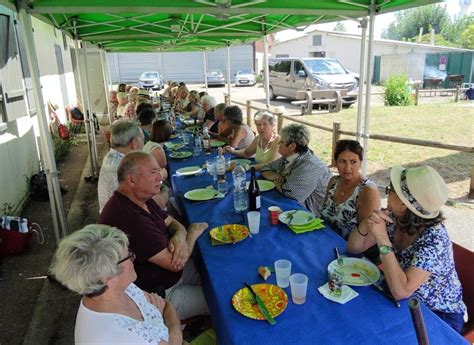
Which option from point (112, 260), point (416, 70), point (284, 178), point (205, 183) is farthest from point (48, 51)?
point (416, 70)

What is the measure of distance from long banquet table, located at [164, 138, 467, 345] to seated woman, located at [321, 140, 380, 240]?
0.33 meters

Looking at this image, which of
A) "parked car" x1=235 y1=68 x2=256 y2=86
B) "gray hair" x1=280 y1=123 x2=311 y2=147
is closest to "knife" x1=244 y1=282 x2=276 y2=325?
"gray hair" x1=280 y1=123 x2=311 y2=147

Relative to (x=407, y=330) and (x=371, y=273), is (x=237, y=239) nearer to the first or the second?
(x=371, y=273)

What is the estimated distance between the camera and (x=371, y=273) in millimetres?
1825

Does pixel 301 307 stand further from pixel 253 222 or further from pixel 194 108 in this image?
pixel 194 108

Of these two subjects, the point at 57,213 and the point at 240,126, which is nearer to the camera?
the point at 57,213

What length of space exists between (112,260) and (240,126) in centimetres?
386

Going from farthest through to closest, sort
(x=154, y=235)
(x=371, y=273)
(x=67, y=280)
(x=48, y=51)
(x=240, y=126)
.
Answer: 1. (x=48, y=51)
2. (x=240, y=126)
3. (x=154, y=235)
4. (x=371, y=273)
5. (x=67, y=280)

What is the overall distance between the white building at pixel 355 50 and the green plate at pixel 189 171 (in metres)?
22.0

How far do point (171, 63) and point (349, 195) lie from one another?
3097 cm

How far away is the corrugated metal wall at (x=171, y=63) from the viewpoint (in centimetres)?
3052

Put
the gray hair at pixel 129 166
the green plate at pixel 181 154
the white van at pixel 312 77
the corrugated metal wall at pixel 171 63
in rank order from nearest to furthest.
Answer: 1. the gray hair at pixel 129 166
2. the green plate at pixel 181 154
3. the white van at pixel 312 77
4. the corrugated metal wall at pixel 171 63

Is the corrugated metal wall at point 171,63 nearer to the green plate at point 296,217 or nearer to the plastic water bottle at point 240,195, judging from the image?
the plastic water bottle at point 240,195

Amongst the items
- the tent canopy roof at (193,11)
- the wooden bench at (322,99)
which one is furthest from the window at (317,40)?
the tent canopy roof at (193,11)
